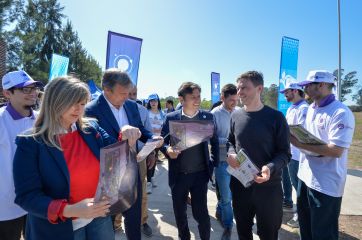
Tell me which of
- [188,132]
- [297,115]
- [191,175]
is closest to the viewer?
[188,132]

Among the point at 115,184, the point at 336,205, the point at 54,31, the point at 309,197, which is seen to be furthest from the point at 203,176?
the point at 54,31

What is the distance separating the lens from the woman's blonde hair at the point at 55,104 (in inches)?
65.4

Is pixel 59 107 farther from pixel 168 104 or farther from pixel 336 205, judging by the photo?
pixel 168 104

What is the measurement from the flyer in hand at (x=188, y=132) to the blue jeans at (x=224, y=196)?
3.56 ft

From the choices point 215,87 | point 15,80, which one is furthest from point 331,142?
point 215,87

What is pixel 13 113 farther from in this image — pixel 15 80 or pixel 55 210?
pixel 55 210

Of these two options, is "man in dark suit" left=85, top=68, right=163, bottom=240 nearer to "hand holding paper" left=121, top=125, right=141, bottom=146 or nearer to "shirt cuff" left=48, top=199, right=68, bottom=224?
"hand holding paper" left=121, top=125, right=141, bottom=146

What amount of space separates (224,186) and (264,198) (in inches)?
53.0

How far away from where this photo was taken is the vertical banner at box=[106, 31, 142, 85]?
17.9 feet

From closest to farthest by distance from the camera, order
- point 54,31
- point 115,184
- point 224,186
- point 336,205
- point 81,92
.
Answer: point 115,184 → point 81,92 → point 336,205 → point 224,186 → point 54,31

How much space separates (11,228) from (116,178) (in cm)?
153

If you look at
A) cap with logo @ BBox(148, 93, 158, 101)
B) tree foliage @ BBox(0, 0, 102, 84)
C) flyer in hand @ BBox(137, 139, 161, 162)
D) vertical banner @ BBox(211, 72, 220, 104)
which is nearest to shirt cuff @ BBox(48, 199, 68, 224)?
flyer in hand @ BBox(137, 139, 161, 162)

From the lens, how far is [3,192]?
2.44 m

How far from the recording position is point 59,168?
5.40ft
